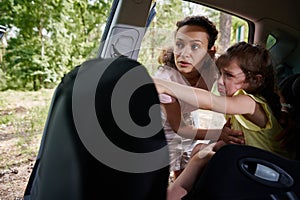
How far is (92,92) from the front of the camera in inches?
22.7

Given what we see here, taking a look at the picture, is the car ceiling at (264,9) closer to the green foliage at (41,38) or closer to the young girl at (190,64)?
the young girl at (190,64)

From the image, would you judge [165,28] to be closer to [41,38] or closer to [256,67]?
[256,67]

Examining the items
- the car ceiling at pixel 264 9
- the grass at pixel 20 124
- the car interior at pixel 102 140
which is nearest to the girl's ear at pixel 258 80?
the car ceiling at pixel 264 9

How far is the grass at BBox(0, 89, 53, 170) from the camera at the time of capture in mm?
2680

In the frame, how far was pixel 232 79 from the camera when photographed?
1414 millimetres

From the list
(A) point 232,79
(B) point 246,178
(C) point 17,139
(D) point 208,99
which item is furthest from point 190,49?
(C) point 17,139

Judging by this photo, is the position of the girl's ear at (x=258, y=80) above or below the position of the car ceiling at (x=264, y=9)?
below

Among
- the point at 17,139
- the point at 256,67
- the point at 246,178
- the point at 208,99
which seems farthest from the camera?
the point at 17,139

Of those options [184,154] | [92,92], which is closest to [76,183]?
[92,92]

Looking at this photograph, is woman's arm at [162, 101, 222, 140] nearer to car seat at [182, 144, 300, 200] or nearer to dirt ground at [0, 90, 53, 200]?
car seat at [182, 144, 300, 200]

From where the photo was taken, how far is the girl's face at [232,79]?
1.40 meters

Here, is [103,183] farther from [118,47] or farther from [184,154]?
[118,47]

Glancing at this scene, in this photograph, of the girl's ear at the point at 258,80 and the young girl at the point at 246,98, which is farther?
the girl's ear at the point at 258,80

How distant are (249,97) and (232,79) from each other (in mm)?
140
